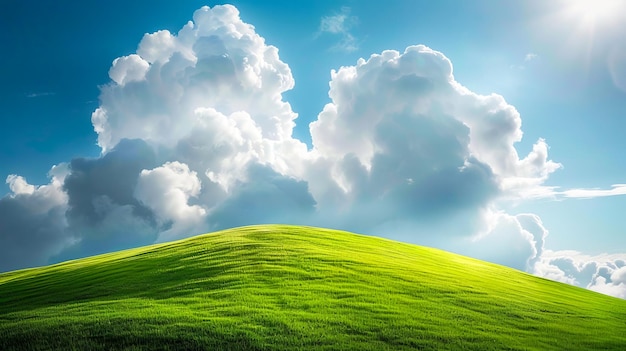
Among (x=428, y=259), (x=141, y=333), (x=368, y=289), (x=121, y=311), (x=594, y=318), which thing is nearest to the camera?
(x=141, y=333)

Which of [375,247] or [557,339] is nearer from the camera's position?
[557,339]

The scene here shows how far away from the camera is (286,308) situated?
19.6 meters

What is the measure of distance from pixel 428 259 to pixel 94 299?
28.4m

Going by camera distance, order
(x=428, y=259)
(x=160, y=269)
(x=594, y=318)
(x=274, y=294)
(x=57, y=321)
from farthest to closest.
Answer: (x=428, y=259) < (x=160, y=269) < (x=594, y=318) < (x=274, y=294) < (x=57, y=321)

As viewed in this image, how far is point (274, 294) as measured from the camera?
2189cm

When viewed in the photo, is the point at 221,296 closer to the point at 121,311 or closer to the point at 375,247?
the point at 121,311

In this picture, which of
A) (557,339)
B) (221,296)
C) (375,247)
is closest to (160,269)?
(221,296)

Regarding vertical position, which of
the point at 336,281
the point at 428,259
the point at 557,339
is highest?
the point at 428,259

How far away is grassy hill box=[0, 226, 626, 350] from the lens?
633 inches

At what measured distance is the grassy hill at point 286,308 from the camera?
16078mm

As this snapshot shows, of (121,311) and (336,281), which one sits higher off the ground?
(336,281)

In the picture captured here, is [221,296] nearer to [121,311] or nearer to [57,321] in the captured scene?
[121,311]

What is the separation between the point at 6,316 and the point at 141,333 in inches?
382

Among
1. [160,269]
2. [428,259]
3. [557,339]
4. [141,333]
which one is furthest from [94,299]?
[428,259]
